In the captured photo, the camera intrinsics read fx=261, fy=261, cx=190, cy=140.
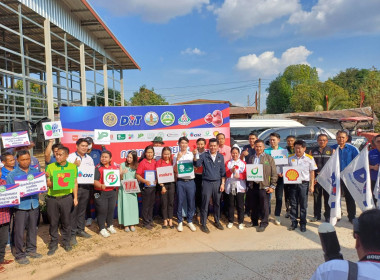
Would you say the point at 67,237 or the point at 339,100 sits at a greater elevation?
the point at 339,100

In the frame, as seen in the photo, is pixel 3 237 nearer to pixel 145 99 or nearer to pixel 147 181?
pixel 147 181

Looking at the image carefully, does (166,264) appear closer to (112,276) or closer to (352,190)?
(112,276)

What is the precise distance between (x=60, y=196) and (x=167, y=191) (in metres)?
1.96

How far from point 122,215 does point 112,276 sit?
1711 millimetres

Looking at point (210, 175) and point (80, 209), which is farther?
point (210, 175)

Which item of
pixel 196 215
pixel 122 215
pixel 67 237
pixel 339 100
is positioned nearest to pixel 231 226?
pixel 196 215

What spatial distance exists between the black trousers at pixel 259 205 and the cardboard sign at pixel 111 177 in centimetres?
264

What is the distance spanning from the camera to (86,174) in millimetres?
4715

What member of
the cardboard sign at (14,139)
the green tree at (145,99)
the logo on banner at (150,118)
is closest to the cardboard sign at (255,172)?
the logo on banner at (150,118)

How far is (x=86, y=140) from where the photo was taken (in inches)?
194

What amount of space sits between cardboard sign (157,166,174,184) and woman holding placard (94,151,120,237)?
774mm

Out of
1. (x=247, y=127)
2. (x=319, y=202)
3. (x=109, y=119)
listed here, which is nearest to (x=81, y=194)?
(x=109, y=119)

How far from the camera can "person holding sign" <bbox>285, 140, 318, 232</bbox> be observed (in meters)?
4.97

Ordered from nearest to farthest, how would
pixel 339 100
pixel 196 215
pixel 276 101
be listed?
pixel 196 215, pixel 339 100, pixel 276 101
